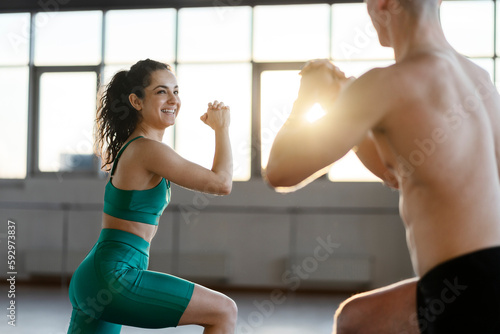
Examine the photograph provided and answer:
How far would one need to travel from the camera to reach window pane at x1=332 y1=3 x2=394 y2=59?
640 cm

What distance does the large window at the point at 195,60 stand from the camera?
21.1 ft

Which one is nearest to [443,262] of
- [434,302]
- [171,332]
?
[434,302]

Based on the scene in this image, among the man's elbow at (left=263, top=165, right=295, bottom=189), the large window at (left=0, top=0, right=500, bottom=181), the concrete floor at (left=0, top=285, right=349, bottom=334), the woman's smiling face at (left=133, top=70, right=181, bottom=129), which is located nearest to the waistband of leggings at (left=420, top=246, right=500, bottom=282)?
the man's elbow at (left=263, top=165, right=295, bottom=189)

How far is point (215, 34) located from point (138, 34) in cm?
91

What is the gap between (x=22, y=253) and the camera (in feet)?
22.1

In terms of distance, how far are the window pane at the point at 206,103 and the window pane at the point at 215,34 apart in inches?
5.0

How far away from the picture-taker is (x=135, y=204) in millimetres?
1844

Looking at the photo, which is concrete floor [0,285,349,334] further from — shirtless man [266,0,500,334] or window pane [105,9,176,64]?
shirtless man [266,0,500,334]

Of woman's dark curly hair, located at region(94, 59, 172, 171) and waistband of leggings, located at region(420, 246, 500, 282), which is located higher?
woman's dark curly hair, located at region(94, 59, 172, 171)

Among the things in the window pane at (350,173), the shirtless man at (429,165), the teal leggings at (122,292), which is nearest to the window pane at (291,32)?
the window pane at (350,173)

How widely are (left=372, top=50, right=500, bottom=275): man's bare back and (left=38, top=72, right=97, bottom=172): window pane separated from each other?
6.29 m

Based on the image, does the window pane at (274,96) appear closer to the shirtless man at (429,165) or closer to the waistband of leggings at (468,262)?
the shirtless man at (429,165)

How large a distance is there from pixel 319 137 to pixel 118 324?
43.6 inches

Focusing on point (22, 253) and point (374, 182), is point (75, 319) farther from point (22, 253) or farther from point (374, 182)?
point (22, 253)
